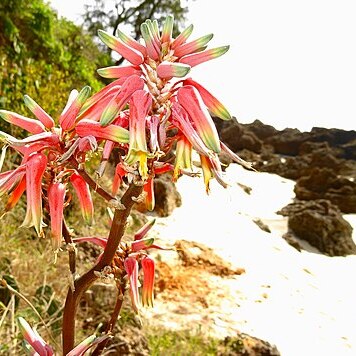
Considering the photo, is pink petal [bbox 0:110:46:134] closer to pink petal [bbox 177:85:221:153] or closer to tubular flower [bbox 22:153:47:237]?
tubular flower [bbox 22:153:47:237]

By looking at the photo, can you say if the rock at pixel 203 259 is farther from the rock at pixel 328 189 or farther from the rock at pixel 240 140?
the rock at pixel 240 140

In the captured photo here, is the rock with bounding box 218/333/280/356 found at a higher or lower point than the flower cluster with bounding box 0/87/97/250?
lower

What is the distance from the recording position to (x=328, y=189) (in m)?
18.3

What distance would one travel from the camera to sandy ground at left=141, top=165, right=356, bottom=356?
5031mm

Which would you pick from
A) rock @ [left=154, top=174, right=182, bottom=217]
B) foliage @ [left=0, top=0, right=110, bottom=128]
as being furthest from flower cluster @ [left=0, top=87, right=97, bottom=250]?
rock @ [left=154, top=174, right=182, bottom=217]

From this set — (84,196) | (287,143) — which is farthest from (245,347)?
(287,143)

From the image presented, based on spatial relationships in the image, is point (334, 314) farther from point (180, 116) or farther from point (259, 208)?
point (259, 208)

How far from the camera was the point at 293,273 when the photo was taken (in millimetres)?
7508

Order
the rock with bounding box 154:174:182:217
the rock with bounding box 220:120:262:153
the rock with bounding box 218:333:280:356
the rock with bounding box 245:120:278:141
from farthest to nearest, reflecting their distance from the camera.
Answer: the rock with bounding box 245:120:278:141 → the rock with bounding box 220:120:262:153 → the rock with bounding box 154:174:182:217 → the rock with bounding box 218:333:280:356

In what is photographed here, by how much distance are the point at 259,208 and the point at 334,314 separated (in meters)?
8.04

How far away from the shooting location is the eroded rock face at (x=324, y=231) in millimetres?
10766

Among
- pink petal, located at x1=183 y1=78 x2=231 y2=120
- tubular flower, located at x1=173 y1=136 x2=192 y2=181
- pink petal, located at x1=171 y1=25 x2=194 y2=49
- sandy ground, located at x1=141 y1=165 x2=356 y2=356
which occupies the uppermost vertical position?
pink petal, located at x1=171 y1=25 x2=194 y2=49

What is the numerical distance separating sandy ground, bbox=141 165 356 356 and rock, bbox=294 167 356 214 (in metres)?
6.08

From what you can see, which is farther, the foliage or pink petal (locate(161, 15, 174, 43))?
the foliage
